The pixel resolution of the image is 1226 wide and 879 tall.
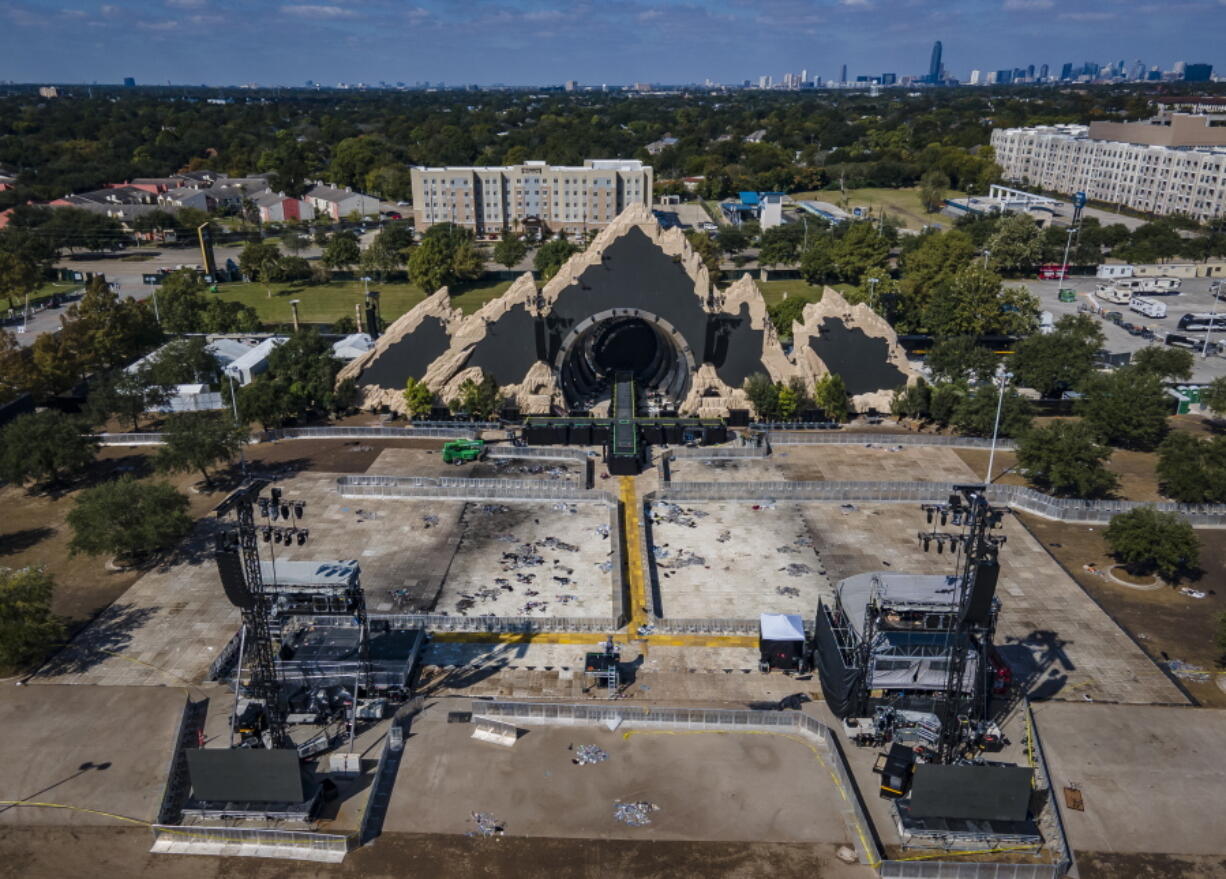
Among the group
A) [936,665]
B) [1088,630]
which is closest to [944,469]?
[1088,630]

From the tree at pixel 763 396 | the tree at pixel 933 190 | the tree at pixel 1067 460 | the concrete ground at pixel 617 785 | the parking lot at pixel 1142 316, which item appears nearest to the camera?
the concrete ground at pixel 617 785

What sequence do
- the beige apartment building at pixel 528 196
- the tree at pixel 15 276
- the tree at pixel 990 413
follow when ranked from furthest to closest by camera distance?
the beige apartment building at pixel 528 196, the tree at pixel 15 276, the tree at pixel 990 413

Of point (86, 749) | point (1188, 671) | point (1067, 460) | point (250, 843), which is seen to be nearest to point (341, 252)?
point (86, 749)

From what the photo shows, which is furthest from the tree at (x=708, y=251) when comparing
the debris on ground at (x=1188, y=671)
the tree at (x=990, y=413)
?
the debris on ground at (x=1188, y=671)

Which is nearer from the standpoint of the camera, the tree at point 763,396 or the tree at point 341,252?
the tree at point 763,396

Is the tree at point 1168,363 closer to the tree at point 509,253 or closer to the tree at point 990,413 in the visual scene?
the tree at point 990,413

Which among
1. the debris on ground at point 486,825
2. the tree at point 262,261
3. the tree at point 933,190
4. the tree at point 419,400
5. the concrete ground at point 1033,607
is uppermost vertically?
the tree at point 933,190

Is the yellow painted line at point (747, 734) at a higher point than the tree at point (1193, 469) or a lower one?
lower

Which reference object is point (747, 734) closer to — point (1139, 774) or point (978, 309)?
point (1139, 774)
